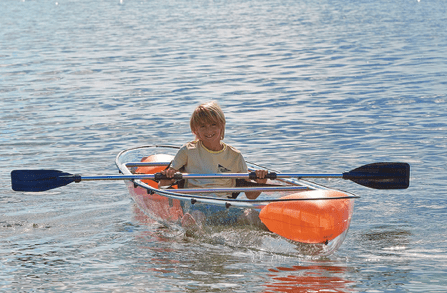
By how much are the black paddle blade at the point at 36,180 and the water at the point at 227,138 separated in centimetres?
46

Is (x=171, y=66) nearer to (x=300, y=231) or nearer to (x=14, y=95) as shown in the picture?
(x=14, y=95)

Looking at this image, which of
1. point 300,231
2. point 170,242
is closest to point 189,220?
point 170,242

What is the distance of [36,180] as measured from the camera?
7098 mm

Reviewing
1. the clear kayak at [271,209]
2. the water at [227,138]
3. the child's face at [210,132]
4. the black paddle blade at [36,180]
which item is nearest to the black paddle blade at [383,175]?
the clear kayak at [271,209]

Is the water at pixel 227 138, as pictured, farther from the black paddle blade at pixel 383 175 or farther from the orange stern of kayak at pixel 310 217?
the black paddle blade at pixel 383 175

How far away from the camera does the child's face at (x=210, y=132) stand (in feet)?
21.6

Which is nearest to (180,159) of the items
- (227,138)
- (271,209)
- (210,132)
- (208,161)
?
(208,161)

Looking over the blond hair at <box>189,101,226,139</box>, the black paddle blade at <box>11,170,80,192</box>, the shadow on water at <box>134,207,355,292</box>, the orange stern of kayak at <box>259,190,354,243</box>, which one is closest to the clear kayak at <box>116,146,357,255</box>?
the orange stern of kayak at <box>259,190,354,243</box>

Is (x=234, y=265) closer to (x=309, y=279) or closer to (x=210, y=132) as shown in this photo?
(x=309, y=279)

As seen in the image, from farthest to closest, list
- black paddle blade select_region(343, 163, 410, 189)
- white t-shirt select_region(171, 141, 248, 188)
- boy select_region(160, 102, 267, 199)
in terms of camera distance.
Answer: white t-shirt select_region(171, 141, 248, 188) → boy select_region(160, 102, 267, 199) → black paddle blade select_region(343, 163, 410, 189)

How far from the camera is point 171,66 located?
21406 mm

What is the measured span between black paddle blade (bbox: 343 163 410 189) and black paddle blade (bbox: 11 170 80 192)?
9.17 ft

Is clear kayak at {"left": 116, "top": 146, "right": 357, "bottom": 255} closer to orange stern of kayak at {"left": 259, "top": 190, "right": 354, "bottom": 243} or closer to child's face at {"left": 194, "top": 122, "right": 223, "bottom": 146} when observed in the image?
orange stern of kayak at {"left": 259, "top": 190, "right": 354, "bottom": 243}

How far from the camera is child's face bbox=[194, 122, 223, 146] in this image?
6598 millimetres
